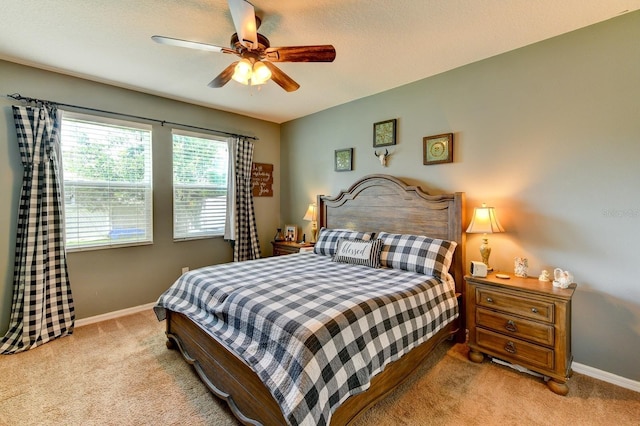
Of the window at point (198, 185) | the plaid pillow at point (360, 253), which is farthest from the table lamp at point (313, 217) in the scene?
the window at point (198, 185)

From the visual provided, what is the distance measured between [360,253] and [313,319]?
4.75 ft

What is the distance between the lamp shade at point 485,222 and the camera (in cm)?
A: 245

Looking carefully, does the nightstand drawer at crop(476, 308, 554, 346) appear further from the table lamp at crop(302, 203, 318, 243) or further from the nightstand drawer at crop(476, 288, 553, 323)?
the table lamp at crop(302, 203, 318, 243)

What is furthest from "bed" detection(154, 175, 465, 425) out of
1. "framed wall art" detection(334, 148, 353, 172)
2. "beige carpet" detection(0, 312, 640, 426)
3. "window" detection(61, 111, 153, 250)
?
"window" detection(61, 111, 153, 250)

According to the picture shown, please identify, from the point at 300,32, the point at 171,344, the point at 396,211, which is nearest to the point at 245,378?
the point at 171,344

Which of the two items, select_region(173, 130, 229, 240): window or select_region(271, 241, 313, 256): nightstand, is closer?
select_region(173, 130, 229, 240): window

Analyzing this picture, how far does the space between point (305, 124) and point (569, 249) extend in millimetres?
3463

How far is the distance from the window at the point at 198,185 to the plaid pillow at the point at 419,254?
243cm

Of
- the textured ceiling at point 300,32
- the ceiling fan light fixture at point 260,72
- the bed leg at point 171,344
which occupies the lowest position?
the bed leg at point 171,344

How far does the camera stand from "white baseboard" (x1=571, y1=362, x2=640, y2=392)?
2.05 metres

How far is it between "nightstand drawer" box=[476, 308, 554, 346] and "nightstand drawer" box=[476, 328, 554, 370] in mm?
46

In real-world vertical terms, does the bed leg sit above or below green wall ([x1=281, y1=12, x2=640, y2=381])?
below

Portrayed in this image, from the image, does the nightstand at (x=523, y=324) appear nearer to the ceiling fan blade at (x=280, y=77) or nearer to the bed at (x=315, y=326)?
the bed at (x=315, y=326)

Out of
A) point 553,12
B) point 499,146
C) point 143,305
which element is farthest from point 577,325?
point 143,305
